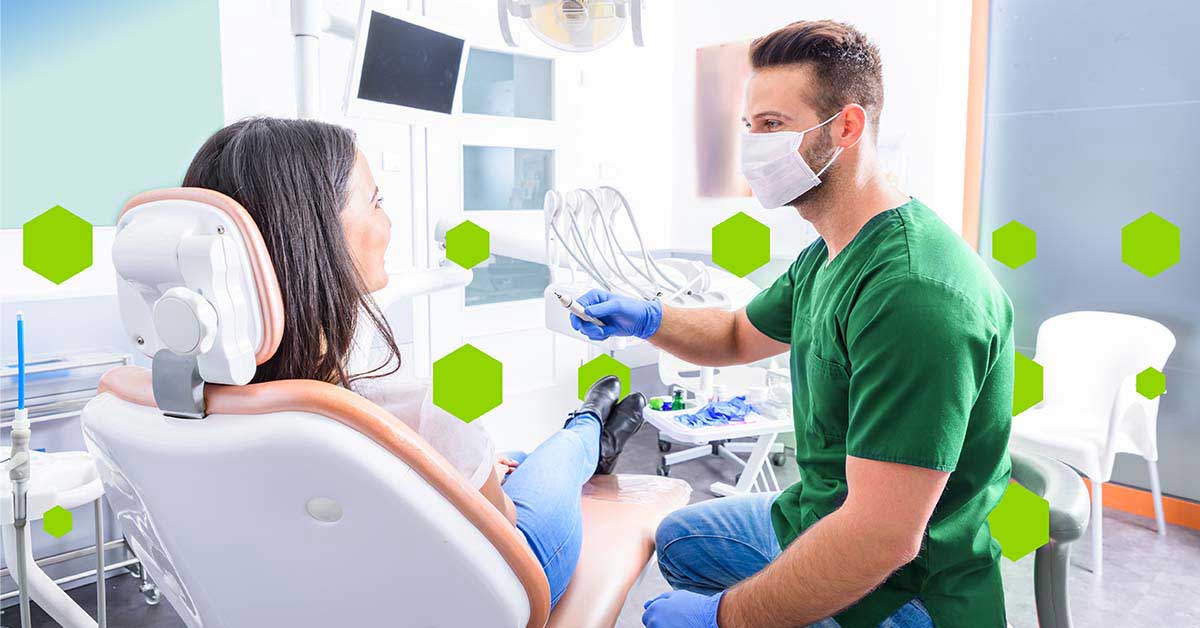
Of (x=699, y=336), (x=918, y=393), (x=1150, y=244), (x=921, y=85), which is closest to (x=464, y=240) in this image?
(x=699, y=336)

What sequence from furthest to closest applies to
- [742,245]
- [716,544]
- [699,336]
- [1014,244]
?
1. [742,245]
2. [1014,244]
3. [699,336]
4. [716,544]

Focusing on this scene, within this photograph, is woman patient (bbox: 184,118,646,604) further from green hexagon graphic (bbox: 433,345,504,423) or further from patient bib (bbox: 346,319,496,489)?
green hexagon graphic (bbox: 433,345,504,423)

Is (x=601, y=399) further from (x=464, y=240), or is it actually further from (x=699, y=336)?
(x=464, y=240)

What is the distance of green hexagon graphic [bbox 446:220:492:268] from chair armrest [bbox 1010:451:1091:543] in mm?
1170

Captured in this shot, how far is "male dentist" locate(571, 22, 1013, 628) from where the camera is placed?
0.90 m

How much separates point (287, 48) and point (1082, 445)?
8.94ft

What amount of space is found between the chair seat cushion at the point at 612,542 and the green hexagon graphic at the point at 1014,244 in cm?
214

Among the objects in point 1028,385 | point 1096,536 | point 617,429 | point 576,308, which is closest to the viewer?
point 576,308

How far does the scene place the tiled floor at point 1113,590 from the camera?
2.06m

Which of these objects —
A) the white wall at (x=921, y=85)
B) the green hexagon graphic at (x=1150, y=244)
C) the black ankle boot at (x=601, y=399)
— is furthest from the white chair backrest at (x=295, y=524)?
the green hexagon graphic at (x=1150, y=244)

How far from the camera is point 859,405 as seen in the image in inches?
37.0

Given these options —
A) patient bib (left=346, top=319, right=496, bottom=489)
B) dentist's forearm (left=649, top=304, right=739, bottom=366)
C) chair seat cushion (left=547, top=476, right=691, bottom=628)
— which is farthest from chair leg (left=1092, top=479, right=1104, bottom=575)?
patient bib (left=346, top=319, right=496, bottom=489)

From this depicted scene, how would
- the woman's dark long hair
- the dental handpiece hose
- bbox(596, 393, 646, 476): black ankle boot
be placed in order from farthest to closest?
1. bbox(596, 393, 646, 476): black ankle boot
2. the dental handpiece hose
3. the woman's dark long hair

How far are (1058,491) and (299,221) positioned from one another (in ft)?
3.21
